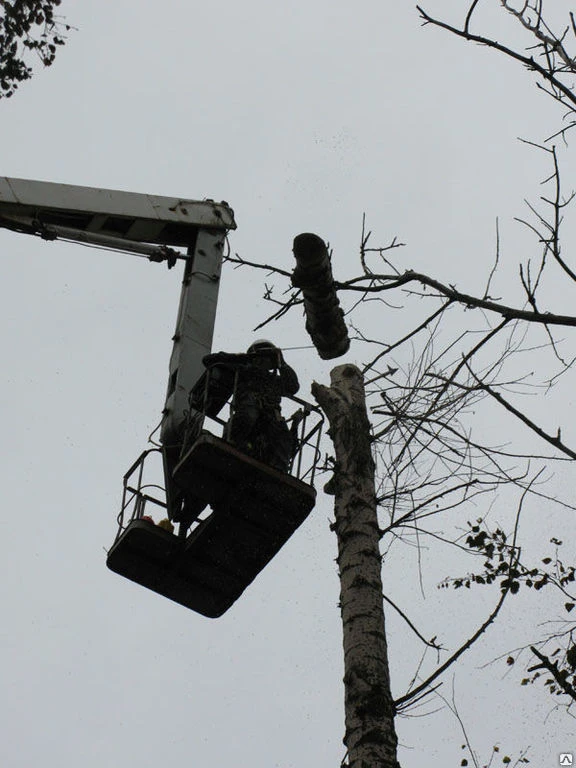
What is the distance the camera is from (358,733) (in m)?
5.77

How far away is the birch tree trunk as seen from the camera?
18.9ft

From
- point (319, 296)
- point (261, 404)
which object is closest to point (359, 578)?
point (319, 296)

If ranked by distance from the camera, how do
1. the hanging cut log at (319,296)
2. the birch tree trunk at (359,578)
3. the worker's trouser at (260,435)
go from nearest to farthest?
the hanging cut log at (319,296), the birch tree trunk at (359,578), the worker's trouser at (260,435)

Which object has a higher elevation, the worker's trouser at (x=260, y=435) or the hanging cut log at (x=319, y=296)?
the worker's trouser at (x=260, y=435)

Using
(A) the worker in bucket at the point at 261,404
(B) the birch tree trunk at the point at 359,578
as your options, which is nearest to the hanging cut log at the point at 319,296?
(B) the birch tree trunk at the point at 359,578

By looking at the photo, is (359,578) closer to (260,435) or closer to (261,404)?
(260,435)

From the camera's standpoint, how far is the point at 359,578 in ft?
20.9

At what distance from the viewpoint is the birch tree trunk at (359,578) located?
18.9 ft

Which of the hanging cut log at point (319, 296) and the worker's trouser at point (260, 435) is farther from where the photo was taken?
the worker's trouser at point (260, 435)

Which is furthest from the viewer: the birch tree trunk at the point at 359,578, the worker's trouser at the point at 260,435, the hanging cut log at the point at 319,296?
the worker's trouser at the point at 260,435

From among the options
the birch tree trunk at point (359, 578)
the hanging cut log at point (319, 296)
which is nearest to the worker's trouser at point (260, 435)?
the birch tree trunk at point (359, 578)

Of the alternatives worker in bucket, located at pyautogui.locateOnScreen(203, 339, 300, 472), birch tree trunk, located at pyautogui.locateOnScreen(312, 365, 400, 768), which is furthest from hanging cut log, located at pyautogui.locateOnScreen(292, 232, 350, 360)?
worker in bucket, located at pyautogui.locateOnScreen(203, 339, 300, 472)

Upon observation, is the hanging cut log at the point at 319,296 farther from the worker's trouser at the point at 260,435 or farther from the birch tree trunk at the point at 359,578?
the worker's trouser at the point at 260,435

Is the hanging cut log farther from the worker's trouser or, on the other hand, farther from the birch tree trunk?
the worker's trouser
